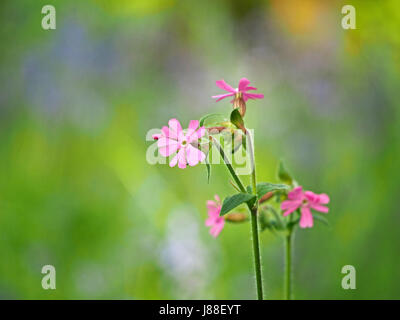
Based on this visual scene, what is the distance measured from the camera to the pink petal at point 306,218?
0.69 m

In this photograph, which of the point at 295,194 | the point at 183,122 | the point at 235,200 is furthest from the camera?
the point at 183,122

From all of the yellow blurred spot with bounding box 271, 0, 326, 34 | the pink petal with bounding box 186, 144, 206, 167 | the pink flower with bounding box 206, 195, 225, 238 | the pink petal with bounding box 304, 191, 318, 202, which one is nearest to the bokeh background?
the yellow blurred spot with bounding box 271, 0, 326, 34

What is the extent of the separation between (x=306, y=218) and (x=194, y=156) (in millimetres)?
212

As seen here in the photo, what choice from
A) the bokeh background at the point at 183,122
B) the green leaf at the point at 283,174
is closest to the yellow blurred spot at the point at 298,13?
the bokeh background at the point at 183,122

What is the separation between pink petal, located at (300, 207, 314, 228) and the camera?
0.69m

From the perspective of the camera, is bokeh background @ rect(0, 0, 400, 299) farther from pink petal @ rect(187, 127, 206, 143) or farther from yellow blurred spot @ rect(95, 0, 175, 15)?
pink petal @ rect(187, 127, 206, 143)

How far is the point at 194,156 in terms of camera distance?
0.57 m

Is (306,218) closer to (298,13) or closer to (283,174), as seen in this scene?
(283,174)

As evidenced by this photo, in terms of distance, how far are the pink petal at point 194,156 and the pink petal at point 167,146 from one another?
0.02 m

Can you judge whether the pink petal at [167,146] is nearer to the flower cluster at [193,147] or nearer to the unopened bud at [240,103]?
the flower cluster at [193,147]

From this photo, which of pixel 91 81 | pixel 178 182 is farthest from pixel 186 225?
pixel 91 81

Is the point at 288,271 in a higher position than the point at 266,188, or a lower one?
lower

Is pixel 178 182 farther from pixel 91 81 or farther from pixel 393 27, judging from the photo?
pixel 393 27

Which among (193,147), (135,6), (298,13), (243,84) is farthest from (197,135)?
(298,13)
